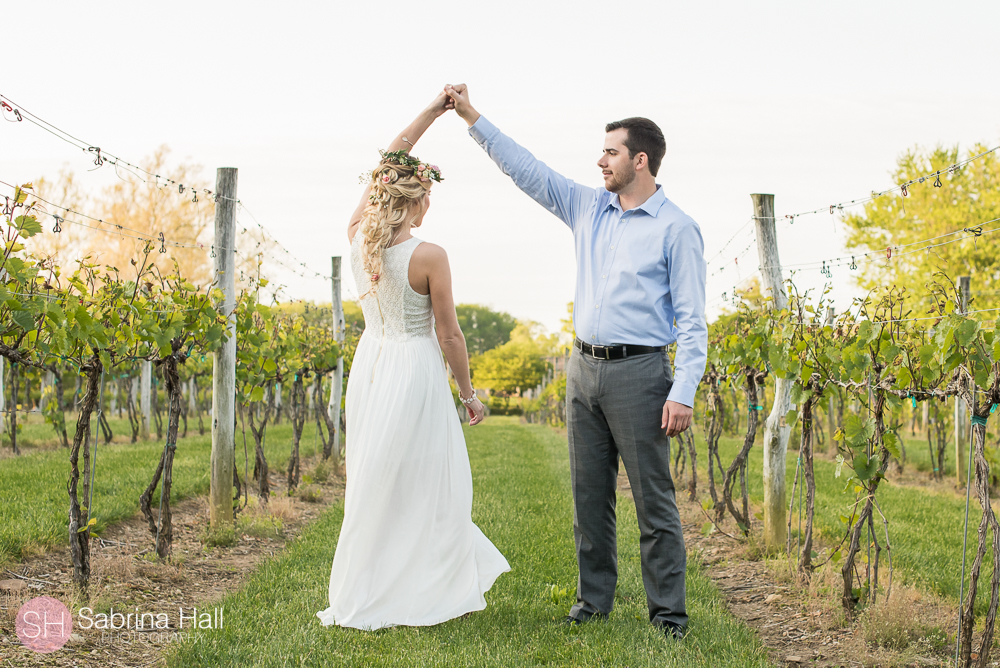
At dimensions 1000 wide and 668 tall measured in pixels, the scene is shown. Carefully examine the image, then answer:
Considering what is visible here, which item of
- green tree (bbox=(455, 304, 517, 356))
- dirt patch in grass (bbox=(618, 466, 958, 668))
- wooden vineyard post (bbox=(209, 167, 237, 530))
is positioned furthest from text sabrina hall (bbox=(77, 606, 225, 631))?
green tree (bbox=(455, 304, 517, 356))

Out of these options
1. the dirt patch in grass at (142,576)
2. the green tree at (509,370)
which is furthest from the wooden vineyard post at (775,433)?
the green tree at (509,370)

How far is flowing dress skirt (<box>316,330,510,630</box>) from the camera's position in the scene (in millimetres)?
3061

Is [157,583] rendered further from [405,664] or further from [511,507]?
[511,507]

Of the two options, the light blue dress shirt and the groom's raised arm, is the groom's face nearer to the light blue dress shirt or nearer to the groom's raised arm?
the light blue dress shirt

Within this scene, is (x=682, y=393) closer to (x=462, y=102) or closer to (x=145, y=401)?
(x=462, y=102)

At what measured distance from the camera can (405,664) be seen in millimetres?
2656

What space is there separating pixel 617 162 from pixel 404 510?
5.48 ft

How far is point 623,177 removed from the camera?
3.09 meters

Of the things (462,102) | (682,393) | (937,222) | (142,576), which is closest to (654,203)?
(682,393)

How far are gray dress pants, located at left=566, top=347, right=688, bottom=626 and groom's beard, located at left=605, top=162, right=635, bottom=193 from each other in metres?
0.71

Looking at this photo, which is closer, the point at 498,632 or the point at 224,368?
the point at 498,632

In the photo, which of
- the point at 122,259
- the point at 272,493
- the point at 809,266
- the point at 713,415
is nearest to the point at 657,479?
the point at 809,266

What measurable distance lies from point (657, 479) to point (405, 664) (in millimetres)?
1187

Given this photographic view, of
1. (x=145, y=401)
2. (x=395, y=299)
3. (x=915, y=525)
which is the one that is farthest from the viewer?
(x=145, y=401)
